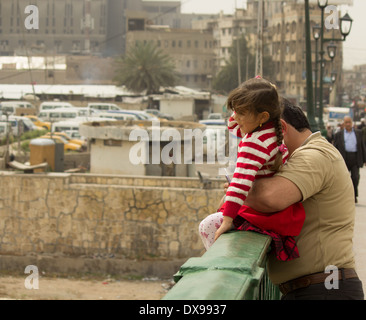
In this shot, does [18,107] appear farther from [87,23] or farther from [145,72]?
[87,23]

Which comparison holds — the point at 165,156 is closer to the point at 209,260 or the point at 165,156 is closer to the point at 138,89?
the point at 209,260

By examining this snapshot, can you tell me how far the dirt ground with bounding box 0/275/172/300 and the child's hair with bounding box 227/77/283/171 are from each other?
13.4 metres

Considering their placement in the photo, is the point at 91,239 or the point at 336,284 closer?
the point at 336,284

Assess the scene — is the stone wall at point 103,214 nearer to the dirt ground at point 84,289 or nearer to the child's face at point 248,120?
the dirt ground at point 84,289

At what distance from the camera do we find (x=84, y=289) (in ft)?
57.0

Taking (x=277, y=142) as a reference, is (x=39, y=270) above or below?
below

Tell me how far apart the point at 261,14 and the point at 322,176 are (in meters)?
24.2

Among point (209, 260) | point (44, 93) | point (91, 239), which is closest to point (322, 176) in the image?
point (209, 260)

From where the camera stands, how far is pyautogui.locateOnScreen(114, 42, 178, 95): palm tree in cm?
6325

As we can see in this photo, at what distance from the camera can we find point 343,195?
11.5ft

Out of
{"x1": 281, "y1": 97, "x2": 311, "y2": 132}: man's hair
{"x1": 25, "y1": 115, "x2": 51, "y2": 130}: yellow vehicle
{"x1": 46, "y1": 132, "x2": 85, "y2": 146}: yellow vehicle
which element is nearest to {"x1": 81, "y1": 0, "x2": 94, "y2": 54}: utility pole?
{"x1": 25, "y1": 115, "x2": 51, "y2": 130}: yellow vehicle

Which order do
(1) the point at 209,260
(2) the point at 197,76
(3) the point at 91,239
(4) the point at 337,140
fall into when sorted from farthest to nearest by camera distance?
1. (2) the point at 197,76
2. (3) the point at 91,239
3. (4) the point at 337,140
4. (1) the point at 209,260

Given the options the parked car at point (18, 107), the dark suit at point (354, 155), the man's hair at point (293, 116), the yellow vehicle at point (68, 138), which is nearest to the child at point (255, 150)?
the man's hair at point (293, 116)

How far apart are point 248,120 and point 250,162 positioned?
0.20 meters
